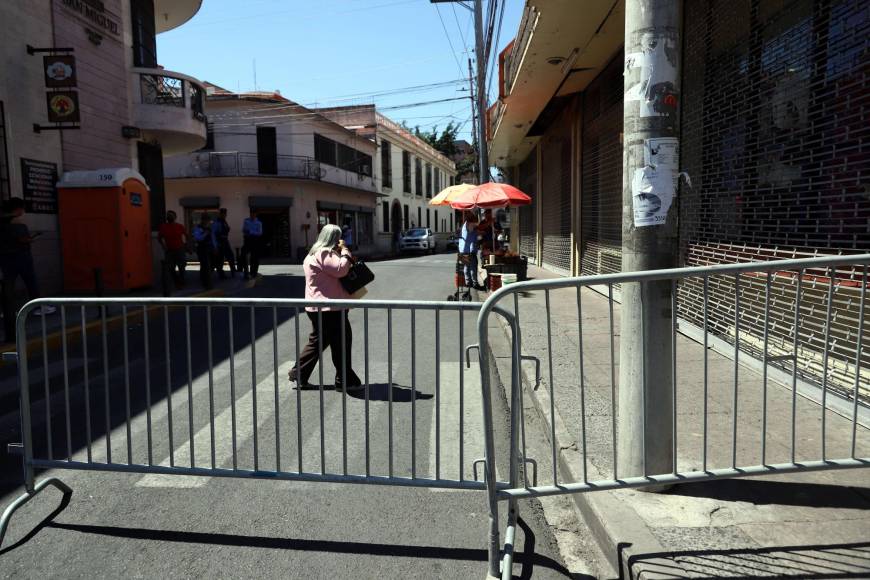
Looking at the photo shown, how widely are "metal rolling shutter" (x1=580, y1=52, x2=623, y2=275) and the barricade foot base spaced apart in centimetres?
891

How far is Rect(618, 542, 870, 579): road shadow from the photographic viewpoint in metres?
2.58

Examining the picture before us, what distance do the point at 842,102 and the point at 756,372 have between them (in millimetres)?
2314

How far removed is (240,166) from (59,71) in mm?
20075

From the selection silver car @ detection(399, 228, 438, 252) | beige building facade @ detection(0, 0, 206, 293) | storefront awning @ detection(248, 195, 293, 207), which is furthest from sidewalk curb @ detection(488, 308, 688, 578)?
silver car @ detection(399, 228, 438, 252)

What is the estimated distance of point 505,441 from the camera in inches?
177

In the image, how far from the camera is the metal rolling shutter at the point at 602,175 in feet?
35.1

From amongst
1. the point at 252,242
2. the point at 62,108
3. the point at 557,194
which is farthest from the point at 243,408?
the point at 557,194

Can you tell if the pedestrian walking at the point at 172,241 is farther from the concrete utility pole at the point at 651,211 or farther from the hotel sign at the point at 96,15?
the concrete utility pole at the point at 651,211

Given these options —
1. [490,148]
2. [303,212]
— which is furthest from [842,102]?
[303,212]

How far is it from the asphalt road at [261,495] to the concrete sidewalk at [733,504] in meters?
0.40

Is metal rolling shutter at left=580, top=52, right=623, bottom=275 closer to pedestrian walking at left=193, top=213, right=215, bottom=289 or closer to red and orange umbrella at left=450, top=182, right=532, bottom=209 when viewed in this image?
red and orange umbrella at left=450, top=182, right=532, bottom=209

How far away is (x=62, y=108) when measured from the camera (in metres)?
11.5

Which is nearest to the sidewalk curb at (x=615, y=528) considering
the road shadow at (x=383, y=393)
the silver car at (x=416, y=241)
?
the road shadow at (x=383, y=393)

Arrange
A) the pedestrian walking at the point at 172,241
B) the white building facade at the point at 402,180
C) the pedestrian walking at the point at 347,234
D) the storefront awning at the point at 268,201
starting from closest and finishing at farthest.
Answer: the pedestrian walking at the point at 172,241
the pedestrian walking at the point at 347,234
the storefront awning at the point at 268,201
the white building facade at the point at 402,180
